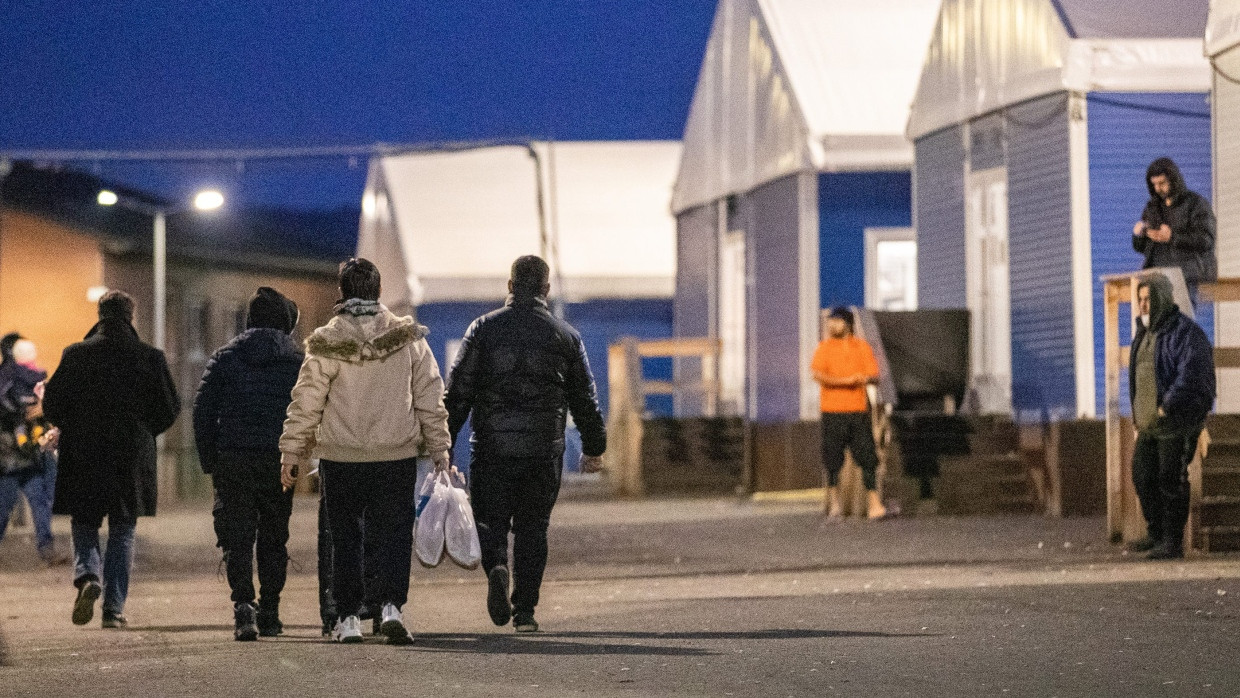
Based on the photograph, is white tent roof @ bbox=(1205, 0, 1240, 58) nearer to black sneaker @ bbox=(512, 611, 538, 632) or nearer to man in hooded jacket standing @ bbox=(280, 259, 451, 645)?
black sneaker @ bbox=(512, 611, 538, 632)

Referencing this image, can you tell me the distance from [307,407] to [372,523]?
1.97 ft

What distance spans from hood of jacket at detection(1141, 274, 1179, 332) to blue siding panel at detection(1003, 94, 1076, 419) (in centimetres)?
570

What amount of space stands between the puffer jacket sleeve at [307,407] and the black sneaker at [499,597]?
1.18 meters

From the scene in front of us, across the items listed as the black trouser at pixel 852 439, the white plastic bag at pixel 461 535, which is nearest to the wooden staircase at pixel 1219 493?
the black trouser at pixel 852 439

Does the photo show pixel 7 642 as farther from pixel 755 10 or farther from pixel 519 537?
pixel 755 10

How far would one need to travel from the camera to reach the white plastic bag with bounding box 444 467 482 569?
9969mm

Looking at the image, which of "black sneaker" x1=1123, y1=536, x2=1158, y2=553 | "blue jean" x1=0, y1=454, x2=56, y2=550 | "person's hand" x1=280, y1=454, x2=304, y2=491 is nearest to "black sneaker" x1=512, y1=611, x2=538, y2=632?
"person's hand" x1=280, y1=454, x2=304, y2=491

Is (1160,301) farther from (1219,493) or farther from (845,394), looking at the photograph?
(845,394)

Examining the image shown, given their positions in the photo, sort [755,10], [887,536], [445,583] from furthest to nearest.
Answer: [755,10]
[887,536]
[445,583]

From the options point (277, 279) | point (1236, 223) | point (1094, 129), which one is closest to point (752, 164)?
A: point (1094, 129)

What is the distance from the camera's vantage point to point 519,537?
1013cm

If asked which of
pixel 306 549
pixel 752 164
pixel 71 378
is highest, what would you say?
pixel 752 164

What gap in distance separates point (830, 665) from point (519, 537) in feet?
7.46

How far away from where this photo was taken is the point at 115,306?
11.2 m
